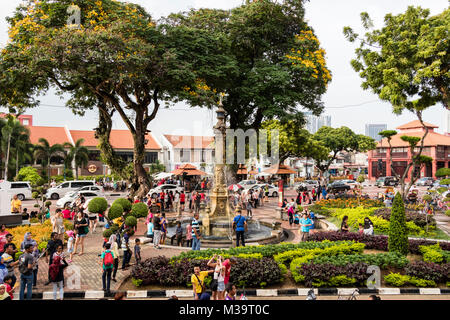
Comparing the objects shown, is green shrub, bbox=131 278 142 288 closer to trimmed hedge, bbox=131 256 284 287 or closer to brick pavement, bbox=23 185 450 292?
trimmed hedge, bbox=131 256 284 287

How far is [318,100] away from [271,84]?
7.01m

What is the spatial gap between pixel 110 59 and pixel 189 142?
4432 centimetres

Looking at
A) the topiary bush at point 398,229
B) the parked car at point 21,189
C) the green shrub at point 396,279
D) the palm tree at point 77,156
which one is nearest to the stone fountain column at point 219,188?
the topiary bush at point 398,229

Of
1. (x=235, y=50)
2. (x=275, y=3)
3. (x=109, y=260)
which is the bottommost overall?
(x=109, y=260)

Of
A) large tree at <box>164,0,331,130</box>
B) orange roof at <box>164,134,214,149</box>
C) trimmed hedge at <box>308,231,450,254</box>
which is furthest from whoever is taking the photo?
orange roof at <box>164,134,214,149</box>

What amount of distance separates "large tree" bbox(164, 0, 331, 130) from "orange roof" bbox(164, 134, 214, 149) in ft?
109

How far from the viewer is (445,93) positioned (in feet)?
58.0

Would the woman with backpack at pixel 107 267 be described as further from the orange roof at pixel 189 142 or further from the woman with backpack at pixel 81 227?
the orange roof at pixel 189 142

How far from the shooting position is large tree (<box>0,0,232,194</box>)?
18109mm

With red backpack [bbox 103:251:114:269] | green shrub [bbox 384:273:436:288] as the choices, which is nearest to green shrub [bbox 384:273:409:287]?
green shrub [bbox 384:273:436:288]

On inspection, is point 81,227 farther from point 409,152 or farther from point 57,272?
point 409,152

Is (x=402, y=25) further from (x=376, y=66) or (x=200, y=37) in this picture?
(x=200, y=37)

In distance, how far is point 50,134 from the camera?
5153 cm
